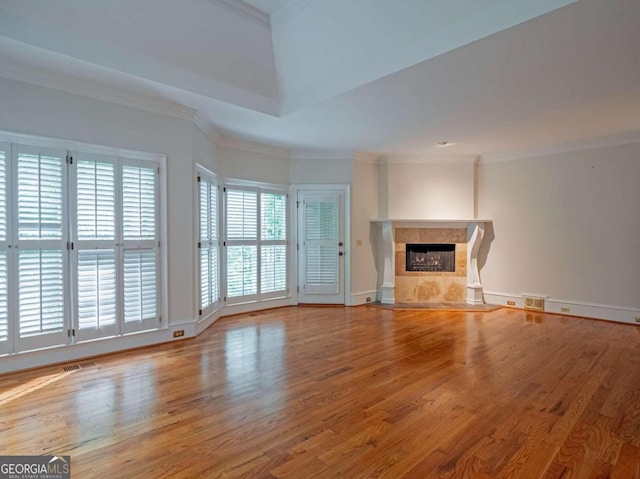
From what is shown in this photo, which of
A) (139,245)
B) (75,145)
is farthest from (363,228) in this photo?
(75,145)

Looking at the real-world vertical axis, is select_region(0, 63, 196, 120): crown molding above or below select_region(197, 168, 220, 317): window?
above

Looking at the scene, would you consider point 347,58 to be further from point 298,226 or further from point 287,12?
point 298,226

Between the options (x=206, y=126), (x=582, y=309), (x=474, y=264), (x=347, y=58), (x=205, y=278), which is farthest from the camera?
(x=474, y=264)

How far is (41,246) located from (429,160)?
5804 mm

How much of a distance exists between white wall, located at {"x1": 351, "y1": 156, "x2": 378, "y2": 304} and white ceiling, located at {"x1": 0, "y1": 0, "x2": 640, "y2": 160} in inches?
74.5

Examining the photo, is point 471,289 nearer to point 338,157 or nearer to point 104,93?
point 338,157

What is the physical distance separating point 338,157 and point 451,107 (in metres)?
2.55

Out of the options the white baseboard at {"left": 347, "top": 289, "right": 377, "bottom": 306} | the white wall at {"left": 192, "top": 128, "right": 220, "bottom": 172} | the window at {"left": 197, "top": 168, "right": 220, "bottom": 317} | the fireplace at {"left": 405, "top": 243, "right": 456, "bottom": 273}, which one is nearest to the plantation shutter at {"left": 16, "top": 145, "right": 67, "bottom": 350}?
the white wall at {"left": 192, "top": 128, "right": 220, "bottom": 172}

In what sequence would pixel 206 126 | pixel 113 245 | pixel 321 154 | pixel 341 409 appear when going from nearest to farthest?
pixel 341 409
pixel 113 245
pixel 206 126
pixel 321 154

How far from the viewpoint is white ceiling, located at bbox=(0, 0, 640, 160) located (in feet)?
8.78

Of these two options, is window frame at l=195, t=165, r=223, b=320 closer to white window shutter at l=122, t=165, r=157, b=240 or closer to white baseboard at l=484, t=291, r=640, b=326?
white window shutter at l=122, t=165, r=157, b=240

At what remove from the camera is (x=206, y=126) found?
4711 millimetres

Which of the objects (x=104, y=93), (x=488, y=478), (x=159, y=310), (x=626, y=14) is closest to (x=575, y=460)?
(x=488, y=478)

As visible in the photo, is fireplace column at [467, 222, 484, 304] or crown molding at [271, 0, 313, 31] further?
fireplace column at [467, 222, 484, 304]
